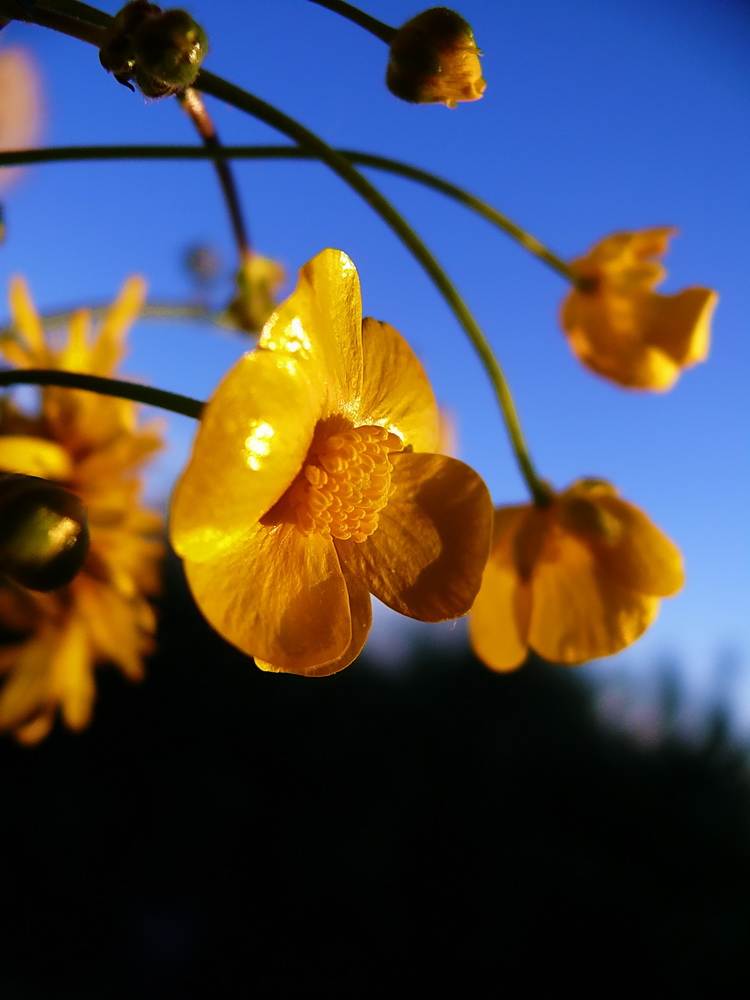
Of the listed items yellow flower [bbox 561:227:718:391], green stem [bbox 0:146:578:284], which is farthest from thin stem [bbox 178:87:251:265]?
yellow flower [bbox 561:227:718:391]

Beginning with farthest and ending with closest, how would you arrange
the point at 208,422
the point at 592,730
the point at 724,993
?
the point at 592,730 < the point at 724,993 < the point at 208,422

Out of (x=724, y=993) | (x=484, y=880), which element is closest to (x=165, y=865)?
(x=484, y=880)

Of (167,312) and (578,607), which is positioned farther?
(167,312)

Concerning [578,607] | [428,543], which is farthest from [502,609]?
[428,543]

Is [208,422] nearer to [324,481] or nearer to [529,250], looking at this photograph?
[324,481]

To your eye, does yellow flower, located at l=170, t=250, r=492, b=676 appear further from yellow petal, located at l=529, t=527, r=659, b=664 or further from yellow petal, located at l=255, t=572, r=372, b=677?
yellow petal, located at l=529, t=527, r=659, b=664

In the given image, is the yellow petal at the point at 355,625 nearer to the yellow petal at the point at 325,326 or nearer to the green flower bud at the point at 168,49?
the yellow petal at the point at 325,326

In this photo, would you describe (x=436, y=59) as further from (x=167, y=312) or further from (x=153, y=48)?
(x=167, y=312)
